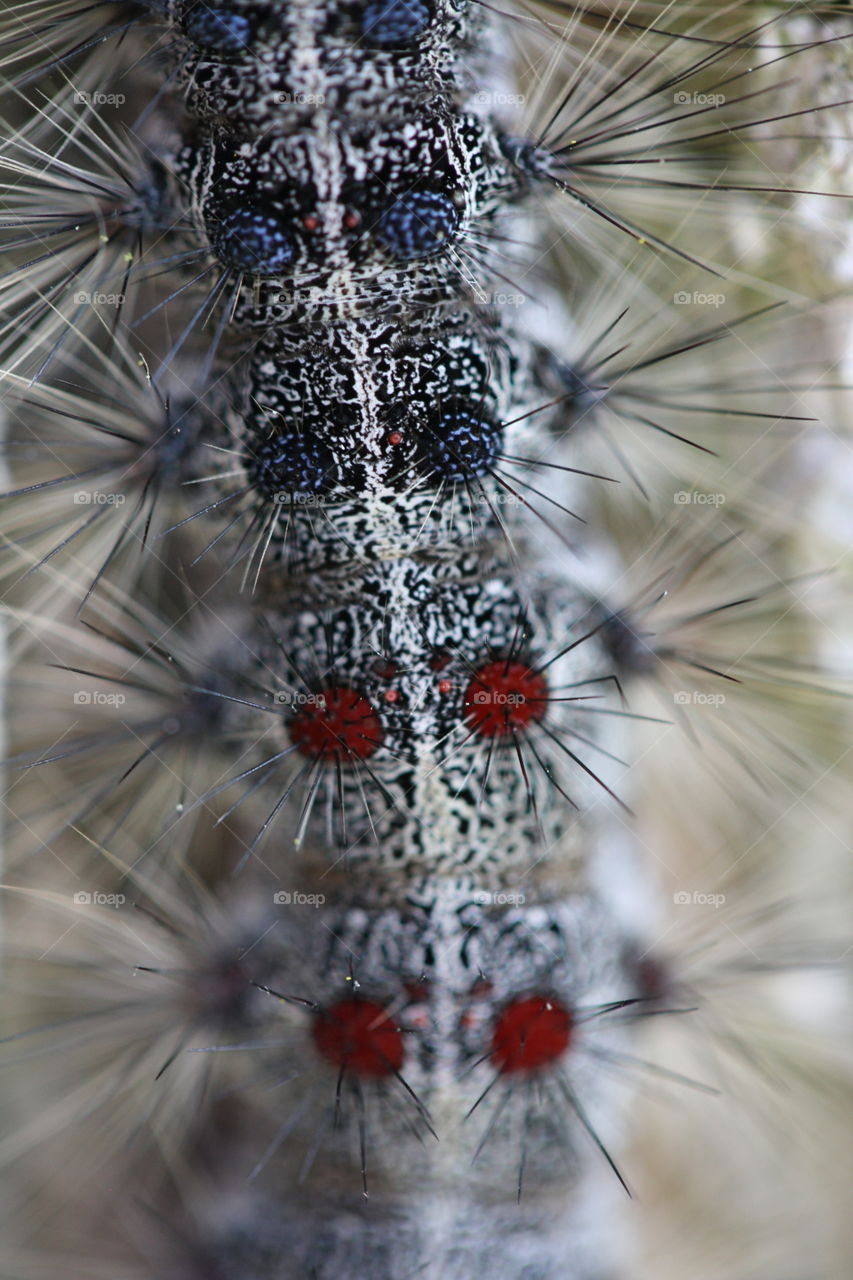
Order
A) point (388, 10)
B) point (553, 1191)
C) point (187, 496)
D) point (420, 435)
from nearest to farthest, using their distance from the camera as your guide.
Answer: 1. point (388, 10)
2. point (420, 435)
3. point (187, 496)
4. point (553, 1191)

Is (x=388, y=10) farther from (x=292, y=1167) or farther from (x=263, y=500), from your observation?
(x=292, y=1167)

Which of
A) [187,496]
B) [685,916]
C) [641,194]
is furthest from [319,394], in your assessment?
[685,916]

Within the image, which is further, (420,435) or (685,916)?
(685,916)

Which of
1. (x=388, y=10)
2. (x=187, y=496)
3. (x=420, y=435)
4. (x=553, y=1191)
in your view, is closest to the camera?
(x=388, y=10)

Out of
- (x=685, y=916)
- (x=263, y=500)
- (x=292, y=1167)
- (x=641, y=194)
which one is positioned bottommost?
(x=292, y=1167)

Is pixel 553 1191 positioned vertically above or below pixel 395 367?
below

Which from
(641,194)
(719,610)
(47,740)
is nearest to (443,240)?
(641,194)
